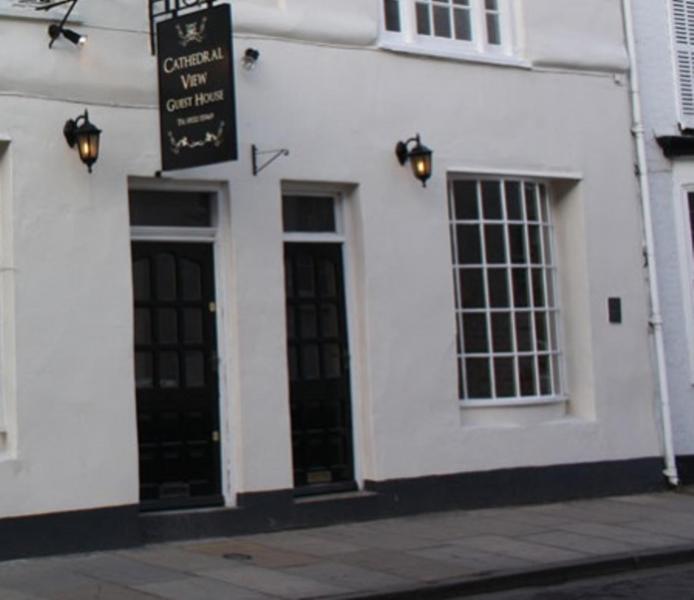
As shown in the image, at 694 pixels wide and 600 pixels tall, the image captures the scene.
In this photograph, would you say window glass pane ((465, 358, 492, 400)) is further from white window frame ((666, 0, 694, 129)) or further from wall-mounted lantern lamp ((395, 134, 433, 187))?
white window frame ((666, 0, 694, 129))

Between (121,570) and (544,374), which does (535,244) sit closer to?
(544,374)

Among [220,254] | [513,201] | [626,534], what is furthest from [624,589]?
[513,201]

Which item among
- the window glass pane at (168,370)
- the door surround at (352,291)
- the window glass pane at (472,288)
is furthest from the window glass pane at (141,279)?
the window glass pane at (472,288)

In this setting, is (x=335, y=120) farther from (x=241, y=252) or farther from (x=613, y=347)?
(x=613, y=347)

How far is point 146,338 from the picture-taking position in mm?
11062

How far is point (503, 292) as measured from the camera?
13.0m

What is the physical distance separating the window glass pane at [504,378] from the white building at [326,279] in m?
0.03

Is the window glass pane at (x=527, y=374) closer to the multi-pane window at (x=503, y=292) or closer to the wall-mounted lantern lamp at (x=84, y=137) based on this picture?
the multi-pane window at (x=503, y=292)

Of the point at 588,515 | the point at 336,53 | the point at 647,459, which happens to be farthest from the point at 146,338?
the point at 647,459

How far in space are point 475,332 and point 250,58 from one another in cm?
357

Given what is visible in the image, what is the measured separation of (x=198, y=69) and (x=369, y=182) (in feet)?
8.03

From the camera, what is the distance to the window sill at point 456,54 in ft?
40.8

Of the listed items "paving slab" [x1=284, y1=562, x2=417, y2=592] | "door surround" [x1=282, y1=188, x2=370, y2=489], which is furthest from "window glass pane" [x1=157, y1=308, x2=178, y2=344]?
"paving slab" [x1=284, y1=562, x2=417, y2=592]

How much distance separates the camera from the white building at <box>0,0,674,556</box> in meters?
10.2
